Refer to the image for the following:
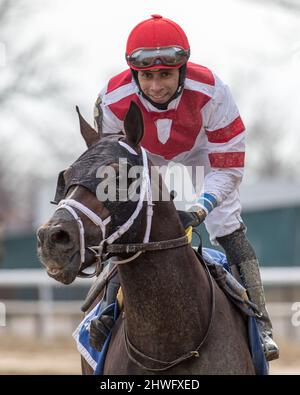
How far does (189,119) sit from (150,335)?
1.33 m

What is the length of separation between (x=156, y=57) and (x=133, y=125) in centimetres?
64

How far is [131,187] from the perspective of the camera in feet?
15.0

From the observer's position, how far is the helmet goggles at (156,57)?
5160mm

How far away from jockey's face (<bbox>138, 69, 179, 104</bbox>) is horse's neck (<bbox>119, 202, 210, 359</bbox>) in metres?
0.73

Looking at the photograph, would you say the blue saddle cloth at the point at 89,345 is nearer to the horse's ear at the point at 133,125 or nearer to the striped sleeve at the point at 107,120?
the striped sleeve at the point at 107,120

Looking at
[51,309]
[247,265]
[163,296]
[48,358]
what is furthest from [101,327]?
[51,309]

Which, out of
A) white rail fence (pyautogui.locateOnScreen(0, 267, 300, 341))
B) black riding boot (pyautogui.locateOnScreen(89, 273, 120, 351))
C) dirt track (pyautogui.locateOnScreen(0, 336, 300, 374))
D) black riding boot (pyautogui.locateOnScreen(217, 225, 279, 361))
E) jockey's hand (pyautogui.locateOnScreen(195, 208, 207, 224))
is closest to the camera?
jockey's hand (pyautogui.locateOnScreen(195, 208, 207, 224))

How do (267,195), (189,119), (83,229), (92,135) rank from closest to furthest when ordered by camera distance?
(83,229), (92,135), (189,119), (267,195)

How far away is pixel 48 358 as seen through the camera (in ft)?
42.9

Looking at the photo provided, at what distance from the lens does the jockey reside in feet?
17.2

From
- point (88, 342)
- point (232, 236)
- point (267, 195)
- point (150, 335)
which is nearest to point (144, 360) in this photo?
point (150, 335)

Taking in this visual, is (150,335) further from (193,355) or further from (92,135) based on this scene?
(92,135)

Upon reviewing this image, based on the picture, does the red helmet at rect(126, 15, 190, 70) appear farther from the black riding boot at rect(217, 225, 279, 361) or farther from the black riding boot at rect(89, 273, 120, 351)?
the black riding boot at rect(89, 273, 120, 351)

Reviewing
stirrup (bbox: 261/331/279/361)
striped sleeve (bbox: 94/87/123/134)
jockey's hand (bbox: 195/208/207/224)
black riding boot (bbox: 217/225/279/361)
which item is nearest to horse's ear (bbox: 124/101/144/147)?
jockey's hand (bbox: 195/208/207/224)
